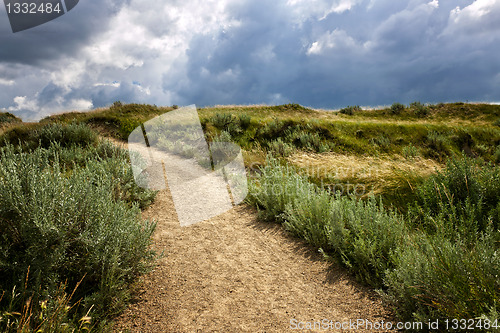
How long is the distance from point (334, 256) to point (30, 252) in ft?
12.3

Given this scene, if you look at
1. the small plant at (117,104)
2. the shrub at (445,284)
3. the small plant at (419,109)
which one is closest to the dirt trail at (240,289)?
the shrub at (445,284)

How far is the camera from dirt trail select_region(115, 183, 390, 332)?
121 inches

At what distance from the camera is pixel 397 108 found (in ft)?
77.6

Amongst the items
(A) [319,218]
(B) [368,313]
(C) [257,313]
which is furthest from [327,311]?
(A) [319,218]

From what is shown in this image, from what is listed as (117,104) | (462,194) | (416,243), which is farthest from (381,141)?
(117,104)

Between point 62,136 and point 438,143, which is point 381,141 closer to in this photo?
point 438,143

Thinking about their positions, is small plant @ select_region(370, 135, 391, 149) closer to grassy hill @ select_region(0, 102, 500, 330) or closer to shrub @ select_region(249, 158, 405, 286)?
grassy hill @ select_region(0, 102, 500, 330)

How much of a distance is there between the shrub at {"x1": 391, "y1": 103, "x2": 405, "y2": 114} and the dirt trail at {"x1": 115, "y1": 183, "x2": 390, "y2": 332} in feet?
73.3

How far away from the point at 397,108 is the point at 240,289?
2457 centimetres

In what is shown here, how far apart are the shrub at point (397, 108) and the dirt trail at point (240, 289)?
22.3 m

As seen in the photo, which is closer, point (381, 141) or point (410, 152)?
point (410, 152)

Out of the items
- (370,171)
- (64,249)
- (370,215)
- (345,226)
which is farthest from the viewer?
(370,171)

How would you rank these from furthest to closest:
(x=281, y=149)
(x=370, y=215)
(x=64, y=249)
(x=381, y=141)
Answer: (x=381, y=141) < (x=281, y=149) < (x=370, y=215) < (x=64, y=249)

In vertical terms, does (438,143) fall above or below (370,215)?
above
